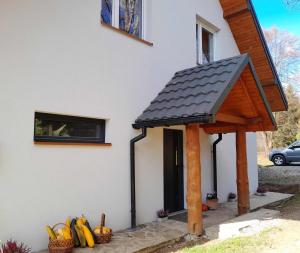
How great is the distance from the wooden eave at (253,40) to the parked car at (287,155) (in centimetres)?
1039

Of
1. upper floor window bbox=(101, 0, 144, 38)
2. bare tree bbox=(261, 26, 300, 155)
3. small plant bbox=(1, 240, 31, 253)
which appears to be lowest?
small plant bbox=(1, 240, 31, 253)

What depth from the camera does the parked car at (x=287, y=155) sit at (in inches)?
816

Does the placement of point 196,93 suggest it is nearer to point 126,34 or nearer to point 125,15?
point 126,34

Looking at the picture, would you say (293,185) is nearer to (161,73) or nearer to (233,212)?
(233,212)

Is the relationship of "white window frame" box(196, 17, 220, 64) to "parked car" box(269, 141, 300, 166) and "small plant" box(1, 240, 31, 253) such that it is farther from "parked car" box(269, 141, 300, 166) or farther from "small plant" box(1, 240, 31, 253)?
"parked car" box(269, 141, 300, 166)

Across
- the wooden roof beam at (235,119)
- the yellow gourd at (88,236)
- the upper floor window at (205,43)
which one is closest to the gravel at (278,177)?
the upper floor window at (205,43)

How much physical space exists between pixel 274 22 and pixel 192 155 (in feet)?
81.9

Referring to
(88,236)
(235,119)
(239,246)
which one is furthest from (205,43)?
(88,236)

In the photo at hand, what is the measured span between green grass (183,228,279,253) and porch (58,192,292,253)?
21.7 inches

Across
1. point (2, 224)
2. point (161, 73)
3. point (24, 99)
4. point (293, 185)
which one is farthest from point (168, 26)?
point (293, 185)

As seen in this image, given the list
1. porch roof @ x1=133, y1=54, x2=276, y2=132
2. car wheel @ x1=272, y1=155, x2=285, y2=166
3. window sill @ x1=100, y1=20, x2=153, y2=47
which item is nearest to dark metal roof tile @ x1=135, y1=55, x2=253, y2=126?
porch roof @ x1=133, y1=54, x2=276, y2=132

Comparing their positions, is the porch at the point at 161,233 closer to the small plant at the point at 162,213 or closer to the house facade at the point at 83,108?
the small plant at the point at 162,213

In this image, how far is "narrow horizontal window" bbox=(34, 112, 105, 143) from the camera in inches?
210

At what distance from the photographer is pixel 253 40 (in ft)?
36.0
